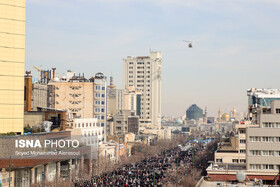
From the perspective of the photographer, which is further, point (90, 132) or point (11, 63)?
point (90, 132)

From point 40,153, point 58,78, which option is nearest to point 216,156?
point 40,153

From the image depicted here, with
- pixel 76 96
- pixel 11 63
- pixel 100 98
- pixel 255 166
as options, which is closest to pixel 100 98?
pixel 100 98

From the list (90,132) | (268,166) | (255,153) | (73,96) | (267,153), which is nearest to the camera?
(267,153)

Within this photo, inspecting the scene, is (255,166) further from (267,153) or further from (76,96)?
(76,96)

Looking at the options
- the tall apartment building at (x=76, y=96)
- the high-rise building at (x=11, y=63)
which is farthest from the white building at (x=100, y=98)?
the high-rise building at (x=11, y=63)

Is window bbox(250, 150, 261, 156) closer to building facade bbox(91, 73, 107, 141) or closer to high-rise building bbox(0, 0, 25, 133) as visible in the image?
high-rise building bbox(0, 0, 25, 133)

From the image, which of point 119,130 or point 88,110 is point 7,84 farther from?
point 119,130

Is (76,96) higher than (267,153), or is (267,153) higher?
(76,96)

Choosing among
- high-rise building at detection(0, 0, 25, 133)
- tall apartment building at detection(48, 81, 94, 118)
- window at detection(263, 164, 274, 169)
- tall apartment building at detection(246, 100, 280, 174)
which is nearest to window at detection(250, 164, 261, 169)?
tall apartment building at detection(246, 100, 280, 174)
